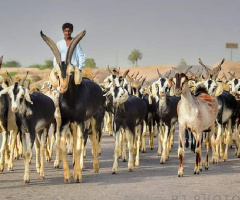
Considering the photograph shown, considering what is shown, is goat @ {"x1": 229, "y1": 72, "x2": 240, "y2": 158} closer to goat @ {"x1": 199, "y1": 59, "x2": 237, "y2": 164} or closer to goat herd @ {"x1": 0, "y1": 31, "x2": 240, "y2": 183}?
goat herd @ {"x1": 0, "y1": 31, "x2": 240, "y2": 183}

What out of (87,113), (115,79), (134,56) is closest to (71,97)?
(87,113)

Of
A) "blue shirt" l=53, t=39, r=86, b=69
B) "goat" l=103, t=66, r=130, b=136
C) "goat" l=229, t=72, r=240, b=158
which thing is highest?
"blue shirt" l=53, t=39, r=86, b=69

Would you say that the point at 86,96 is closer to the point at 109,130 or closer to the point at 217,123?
the point at 217,123

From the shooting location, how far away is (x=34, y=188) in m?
11.8

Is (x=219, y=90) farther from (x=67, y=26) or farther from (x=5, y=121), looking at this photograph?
(x=5, y=121)

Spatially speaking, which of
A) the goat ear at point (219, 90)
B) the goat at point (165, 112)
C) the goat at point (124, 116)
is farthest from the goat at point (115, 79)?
the goat ear at point (219, 90)

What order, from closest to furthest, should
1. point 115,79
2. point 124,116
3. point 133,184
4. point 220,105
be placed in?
point 133,184 < point 124,116 < point 115,79 < point 220,105

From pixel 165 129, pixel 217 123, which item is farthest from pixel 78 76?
pixel 217 123

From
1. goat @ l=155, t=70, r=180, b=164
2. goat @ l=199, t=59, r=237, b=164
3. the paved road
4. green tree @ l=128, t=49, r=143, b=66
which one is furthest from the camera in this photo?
green tree @ l=128, t=49, r=143, b=66

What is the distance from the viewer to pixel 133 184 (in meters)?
12.3

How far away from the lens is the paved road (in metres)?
10.9

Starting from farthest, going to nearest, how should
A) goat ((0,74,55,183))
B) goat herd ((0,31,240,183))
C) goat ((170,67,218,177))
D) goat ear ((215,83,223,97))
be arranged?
1. goat ear ((215,83,223,97))
2. goat ((170,67,218,177))
3. goat herd ((0,31,240,183))
4. goat ((0,74,55,183))

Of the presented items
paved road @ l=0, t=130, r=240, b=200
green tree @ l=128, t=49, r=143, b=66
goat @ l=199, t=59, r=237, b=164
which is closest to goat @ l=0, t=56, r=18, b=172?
paved road @ l=0, t=130, r=240, b=200

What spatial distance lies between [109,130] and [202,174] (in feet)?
42.8
